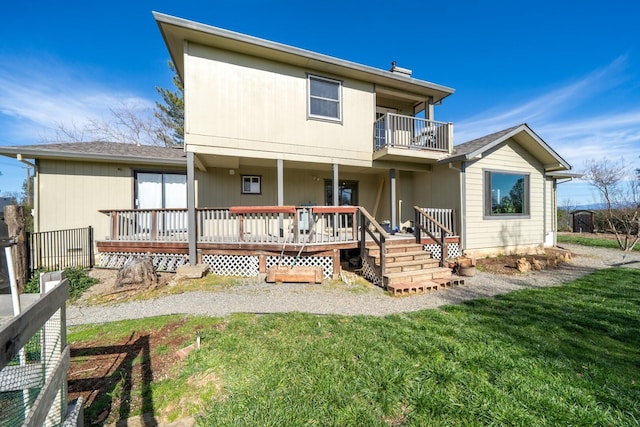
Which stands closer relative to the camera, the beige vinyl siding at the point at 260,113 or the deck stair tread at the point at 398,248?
the deck stair tread at the point at 398,248

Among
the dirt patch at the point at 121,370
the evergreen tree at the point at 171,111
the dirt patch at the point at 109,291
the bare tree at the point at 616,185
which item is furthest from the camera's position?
the evergreen tree at the point at 171,111

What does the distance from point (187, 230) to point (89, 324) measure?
10.6 ft

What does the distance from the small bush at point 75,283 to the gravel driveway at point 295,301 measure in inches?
33.1

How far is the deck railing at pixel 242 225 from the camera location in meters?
6.65

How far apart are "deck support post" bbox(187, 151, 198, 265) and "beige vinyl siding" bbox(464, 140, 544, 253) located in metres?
8.77

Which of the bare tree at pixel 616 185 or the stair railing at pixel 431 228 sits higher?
the bare tree at pixel 616 185

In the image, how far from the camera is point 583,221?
17172 mm

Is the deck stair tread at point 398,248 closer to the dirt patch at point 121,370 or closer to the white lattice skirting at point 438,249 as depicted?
the white lattice skirting at point 438,249

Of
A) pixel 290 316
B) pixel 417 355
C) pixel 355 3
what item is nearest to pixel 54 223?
pixel 290 316

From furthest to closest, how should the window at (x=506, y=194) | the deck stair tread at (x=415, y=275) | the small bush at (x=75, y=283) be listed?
the window at (x=506, y=194), the deck stair tread at (x=415, y=275), the small bush at (x=75, y=283)

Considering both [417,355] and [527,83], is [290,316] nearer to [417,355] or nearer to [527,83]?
[417,355]

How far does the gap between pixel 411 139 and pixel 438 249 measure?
416 cm

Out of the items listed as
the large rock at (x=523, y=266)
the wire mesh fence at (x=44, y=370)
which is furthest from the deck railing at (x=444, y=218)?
the wire mesh fence at (x=44, y=370)

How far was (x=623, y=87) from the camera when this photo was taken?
13.9m
